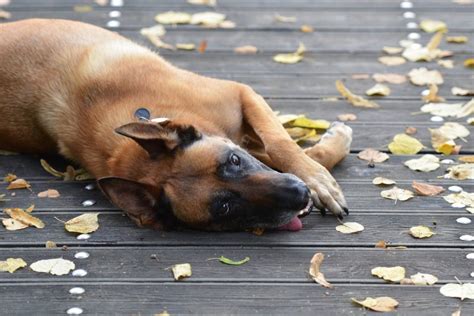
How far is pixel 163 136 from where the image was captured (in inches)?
164

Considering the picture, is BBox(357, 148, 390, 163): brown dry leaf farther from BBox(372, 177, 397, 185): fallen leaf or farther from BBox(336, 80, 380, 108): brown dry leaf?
BBox(336, 80, 380, 108): brown dry leaf

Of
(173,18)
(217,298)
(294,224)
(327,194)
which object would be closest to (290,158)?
(327,194)

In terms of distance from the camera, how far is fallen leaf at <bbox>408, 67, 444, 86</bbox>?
19.2ft

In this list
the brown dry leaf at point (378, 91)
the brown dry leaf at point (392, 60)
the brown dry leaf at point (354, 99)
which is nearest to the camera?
the brown dry leaf at point (354, 99)

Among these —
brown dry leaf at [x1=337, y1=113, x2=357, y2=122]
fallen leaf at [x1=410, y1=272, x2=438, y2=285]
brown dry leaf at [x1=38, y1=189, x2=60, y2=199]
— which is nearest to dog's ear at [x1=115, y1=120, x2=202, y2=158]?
brown dry leaf at [x1=38, y1=189, x2=60, y2=199]

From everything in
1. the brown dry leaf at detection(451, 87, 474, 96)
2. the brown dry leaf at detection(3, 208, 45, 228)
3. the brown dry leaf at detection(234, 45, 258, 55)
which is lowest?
the brown dry leaf at detection(3, 208, 45, 228)

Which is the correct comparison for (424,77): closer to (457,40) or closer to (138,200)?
(457,40)

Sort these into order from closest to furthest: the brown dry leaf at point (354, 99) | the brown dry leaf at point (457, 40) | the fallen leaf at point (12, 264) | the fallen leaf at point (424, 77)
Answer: the fallen leaf at point (12, 264), the brown dry leaf at point (354, 99), the fallen leaf at point (424, 77), the brown dry leaf at point (457, 40)

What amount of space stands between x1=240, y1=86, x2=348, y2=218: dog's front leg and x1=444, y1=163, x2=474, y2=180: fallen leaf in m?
0.62

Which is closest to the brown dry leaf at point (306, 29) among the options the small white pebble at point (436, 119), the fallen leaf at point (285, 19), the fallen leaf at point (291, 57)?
the fallen leaf at point (285, 19)

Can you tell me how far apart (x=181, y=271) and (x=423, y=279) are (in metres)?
0.95

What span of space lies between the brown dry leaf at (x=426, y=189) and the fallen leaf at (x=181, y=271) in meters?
1.21

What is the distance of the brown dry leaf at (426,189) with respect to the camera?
460cm

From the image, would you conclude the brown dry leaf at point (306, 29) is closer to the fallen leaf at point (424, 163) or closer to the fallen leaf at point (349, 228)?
the fallen leaf at point (424, 163)
